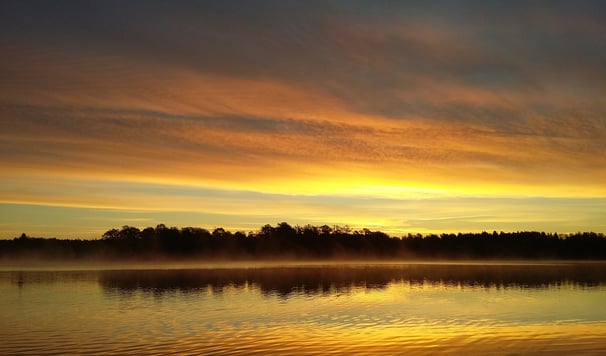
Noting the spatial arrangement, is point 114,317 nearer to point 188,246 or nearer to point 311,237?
point 188,246

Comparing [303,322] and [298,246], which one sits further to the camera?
[298,246]

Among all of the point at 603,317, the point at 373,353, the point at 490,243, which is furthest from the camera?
the point at 490,243

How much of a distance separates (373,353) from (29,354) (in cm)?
1262

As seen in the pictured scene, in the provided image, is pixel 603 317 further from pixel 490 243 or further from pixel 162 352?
pixel 490 243

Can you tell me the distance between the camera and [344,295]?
45281 millimetres

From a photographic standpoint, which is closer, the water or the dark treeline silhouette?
the water

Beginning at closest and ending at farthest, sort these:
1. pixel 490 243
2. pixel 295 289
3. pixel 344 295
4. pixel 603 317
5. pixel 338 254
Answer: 1. pixel 603 317
2. pixel 344 295
3. pixel 295 289
4. pixel 490 243
5. pixel 338 254

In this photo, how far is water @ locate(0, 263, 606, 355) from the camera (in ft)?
75.0

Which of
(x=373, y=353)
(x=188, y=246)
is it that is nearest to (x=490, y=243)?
(x=188, y=246)

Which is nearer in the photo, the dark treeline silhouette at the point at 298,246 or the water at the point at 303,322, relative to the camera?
the water at the point at 303,322

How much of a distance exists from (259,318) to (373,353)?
11.5 meters

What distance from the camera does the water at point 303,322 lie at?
22.9 m

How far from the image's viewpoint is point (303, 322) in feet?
98.1

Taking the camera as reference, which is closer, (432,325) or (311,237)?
(432,325)
